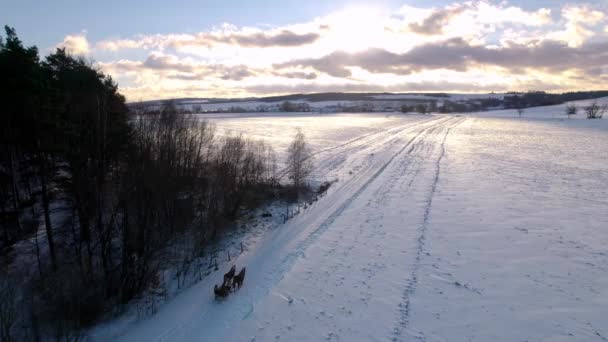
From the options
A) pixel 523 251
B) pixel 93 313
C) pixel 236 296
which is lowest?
pixel 93 313

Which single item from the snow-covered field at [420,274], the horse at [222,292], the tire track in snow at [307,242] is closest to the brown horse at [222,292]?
the horse at [222,292]

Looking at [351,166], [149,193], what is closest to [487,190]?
[351,166]

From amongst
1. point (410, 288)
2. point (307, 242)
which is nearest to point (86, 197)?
point (307, 242)

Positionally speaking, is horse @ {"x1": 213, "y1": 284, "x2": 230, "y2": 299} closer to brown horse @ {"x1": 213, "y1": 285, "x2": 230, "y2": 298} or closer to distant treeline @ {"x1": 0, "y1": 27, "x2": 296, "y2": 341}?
brown horse @ {"x1": 213, "y1": 285, "x2": 230, "y2": 298}

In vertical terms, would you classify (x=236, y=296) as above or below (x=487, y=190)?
below

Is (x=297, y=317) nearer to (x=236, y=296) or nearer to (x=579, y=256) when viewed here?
(x=236, y=296)

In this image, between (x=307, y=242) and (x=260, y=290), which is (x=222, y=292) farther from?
(x=307, y=242)

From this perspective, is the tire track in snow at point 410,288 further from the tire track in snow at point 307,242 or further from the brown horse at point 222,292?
the brown horse at point 222,292

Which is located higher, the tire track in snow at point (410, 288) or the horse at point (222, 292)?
the tire track in snow at point (410, 288)
